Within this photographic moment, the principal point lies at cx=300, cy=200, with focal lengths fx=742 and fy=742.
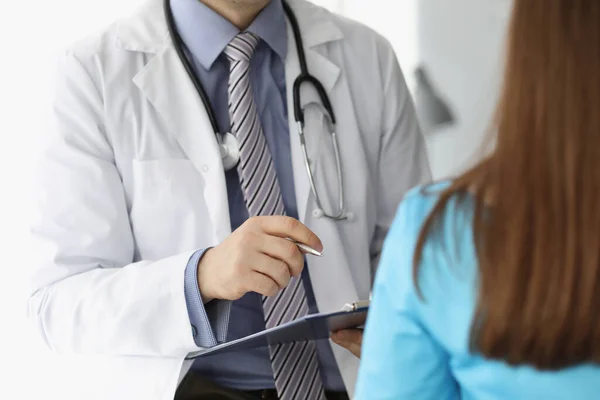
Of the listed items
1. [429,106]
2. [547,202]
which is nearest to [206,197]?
[547,202]

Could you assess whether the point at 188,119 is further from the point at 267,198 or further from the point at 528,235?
the point at 528,235

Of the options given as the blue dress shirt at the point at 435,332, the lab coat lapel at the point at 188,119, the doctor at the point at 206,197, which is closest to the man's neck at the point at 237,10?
the doctor at the point at 206,197

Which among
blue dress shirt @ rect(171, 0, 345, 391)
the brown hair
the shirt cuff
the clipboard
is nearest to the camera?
the brown hair

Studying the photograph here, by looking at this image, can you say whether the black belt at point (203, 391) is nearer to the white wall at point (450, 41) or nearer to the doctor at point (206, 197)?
the doctor at point (206, 197)

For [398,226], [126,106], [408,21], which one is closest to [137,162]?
[126,106]

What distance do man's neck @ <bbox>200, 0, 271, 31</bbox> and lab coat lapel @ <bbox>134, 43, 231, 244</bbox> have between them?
112mm

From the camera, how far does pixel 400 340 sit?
661mm

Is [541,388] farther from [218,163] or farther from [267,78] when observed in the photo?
[267,78]

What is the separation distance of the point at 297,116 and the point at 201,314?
1.26ft

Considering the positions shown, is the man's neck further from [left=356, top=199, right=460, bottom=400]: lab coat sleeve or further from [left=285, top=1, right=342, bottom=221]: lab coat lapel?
[left=356, top=199, right=460, bottom=400]: lab coat sleeve

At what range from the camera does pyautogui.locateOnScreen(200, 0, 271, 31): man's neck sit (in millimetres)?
1257

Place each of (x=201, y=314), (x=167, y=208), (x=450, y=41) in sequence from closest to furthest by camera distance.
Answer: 1. (x=201, y=314)
2. (x=167, y=208)
3. (x=450, y=41)

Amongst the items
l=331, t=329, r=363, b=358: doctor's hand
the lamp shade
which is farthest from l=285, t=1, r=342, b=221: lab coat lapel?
the lamp shade

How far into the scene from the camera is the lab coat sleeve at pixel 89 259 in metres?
1.07
